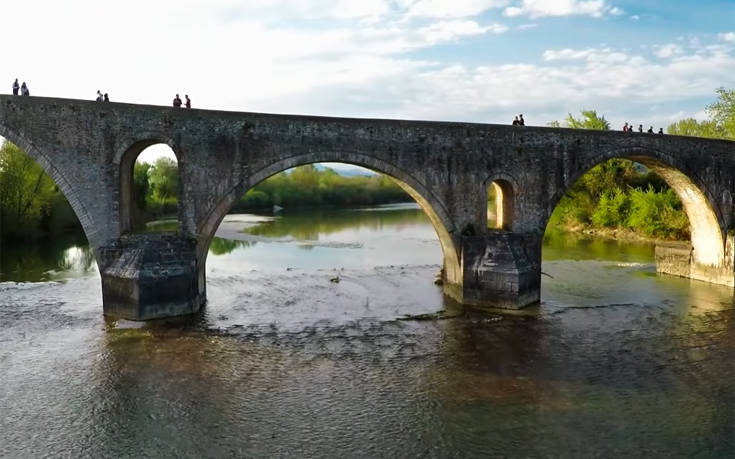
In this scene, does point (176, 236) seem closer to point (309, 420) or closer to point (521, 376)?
point (309, 420)

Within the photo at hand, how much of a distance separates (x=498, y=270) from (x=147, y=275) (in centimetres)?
941

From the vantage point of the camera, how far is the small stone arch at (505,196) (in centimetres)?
1695

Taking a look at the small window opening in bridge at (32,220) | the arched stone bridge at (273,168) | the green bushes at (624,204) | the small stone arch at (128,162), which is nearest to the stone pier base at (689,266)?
the arched stone bridge at (273,168)

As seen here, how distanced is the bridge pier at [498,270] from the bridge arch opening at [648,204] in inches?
58.7

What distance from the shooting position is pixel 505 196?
17.9 m

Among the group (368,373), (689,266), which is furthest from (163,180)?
(368,373)

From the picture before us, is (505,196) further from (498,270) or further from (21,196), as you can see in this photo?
(21,196)

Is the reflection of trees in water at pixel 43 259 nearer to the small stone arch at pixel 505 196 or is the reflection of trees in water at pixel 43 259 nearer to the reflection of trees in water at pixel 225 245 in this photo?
the reflection of trees in water at pixel 225 245

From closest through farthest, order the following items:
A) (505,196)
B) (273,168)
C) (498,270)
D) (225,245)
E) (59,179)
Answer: (59,179), (273,168), (498,270), (505,196), (225,245)

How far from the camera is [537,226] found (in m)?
17.4

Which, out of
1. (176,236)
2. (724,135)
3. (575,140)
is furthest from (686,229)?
(176,236)

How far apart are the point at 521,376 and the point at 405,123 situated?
304 inches

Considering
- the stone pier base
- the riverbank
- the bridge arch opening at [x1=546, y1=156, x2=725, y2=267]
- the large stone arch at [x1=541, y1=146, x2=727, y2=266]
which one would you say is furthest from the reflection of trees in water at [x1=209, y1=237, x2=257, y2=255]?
the riverbank

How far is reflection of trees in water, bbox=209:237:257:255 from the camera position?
2841 cm
